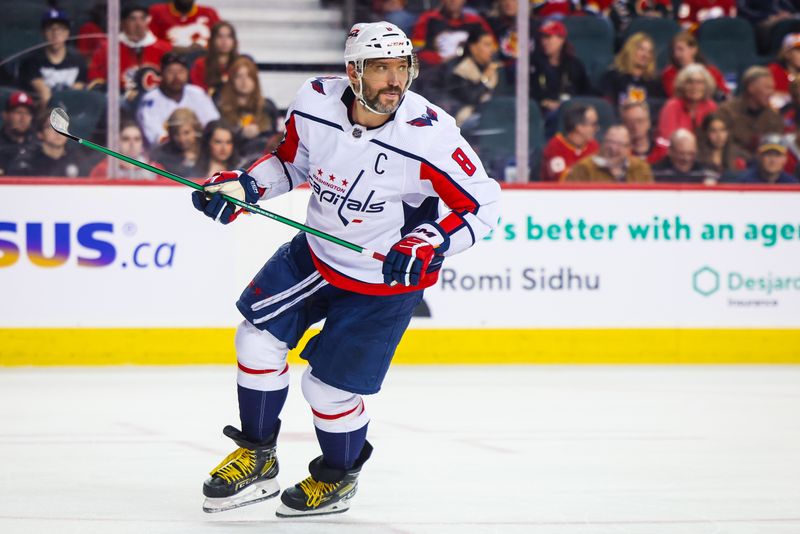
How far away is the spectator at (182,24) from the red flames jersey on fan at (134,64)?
2.3 inches

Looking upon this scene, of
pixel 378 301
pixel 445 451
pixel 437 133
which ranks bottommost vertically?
pixel 445 451

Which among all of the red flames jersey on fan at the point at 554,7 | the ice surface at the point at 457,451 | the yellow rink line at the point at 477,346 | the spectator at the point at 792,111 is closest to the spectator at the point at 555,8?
the red flames jersey on fan at the point at 554,7

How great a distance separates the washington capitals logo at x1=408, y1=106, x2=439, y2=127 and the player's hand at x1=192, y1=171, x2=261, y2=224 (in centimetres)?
51

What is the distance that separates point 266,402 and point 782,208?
15.3 ft

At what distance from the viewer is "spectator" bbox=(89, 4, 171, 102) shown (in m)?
7.01

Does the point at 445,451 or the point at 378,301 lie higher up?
the point at 378,301

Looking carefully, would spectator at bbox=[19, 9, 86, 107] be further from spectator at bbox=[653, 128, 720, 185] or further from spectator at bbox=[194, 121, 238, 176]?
spectator at bbox=[653, 128, 720, 185]

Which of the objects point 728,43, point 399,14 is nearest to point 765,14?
point 728,43

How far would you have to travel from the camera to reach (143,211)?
711 cm

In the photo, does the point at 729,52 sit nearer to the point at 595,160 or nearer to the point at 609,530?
the point at 595,160

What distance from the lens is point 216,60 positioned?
7.20m

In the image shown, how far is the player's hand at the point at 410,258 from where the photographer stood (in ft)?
11.1

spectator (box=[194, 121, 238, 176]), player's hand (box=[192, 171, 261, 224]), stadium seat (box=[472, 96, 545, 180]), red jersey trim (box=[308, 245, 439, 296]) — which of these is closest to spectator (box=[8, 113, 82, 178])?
spectator (box=[194, 121, 238, 176])

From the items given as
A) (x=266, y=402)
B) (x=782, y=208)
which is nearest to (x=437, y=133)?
(x=266, y=402)
